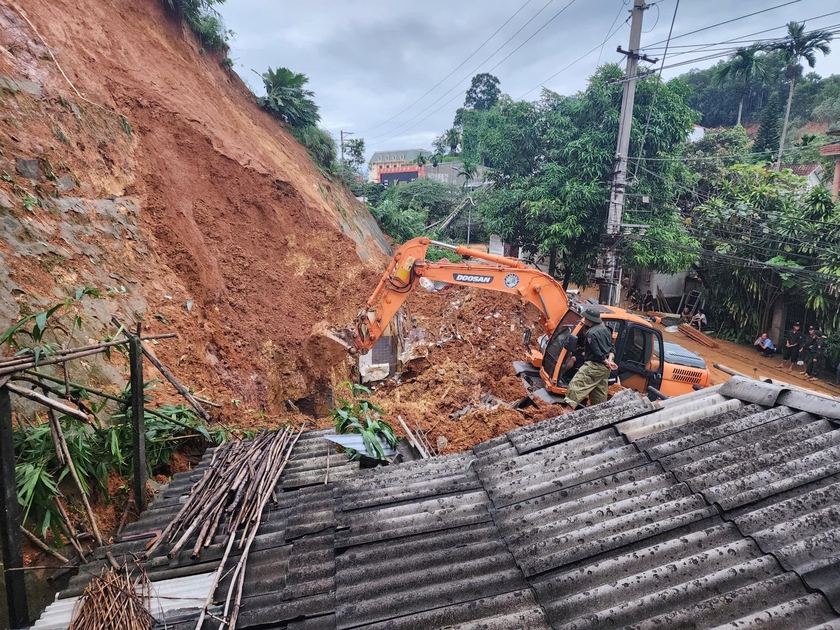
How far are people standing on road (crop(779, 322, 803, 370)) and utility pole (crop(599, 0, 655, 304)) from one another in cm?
599

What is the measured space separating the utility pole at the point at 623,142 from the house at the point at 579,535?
12266 millimetres

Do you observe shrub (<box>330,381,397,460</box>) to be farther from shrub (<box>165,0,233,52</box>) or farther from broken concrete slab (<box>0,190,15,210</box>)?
shrub (<box>165,0,233,52</box>)

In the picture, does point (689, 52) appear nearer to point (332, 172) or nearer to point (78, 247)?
point (332, 172)

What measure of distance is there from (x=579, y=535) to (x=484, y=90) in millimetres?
65109

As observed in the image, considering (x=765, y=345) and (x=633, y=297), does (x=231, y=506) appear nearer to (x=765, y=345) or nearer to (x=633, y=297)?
(x=765, y=345)

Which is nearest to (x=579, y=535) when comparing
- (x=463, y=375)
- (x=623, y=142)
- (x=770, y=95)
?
(x=463, y=375)

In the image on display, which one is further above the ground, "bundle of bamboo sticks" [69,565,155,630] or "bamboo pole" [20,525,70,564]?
"bundle of bamboo sticks" [69,565,155,630]

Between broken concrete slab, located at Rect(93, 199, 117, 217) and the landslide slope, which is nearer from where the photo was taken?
the landslide slope

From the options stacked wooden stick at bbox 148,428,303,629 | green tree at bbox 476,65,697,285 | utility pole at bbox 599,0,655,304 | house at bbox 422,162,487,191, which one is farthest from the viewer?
house at bbox 422,162,487,191

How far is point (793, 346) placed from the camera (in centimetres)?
1520

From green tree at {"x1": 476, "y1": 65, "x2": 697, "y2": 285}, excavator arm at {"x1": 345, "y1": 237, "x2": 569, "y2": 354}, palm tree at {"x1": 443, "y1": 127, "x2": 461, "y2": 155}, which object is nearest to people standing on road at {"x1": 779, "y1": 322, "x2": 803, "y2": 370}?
green tree at {"x1": 476, "y1": 65, "x2": 697, "y2": 285}

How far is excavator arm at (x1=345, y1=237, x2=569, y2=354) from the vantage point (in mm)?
9047

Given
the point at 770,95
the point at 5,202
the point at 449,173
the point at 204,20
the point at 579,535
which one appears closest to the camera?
the point at 579,535

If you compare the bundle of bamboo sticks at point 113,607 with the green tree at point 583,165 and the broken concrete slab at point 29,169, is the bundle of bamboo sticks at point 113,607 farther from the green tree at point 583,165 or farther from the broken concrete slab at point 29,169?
the green tree at point 583,165
